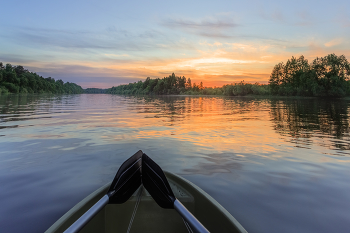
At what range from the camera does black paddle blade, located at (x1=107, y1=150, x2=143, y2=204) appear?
9.69 feet

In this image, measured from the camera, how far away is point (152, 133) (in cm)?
1067

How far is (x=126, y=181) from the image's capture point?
10.0ft

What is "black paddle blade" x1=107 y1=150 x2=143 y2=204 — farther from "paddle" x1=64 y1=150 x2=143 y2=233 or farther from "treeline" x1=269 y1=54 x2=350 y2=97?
"treeline" x1=269 y1=54 x2=350 y2=97

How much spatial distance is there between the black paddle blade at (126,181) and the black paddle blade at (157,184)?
11 cm

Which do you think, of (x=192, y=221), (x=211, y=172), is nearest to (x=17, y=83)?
(x=211, y=172)

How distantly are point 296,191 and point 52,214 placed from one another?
15.7 feet

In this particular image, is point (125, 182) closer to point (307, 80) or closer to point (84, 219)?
point (84, 219)

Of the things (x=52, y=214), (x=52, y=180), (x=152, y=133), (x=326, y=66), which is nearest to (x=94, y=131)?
(x=152, y=133)

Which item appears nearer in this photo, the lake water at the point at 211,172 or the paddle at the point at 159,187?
the paddle at the point at 159,187

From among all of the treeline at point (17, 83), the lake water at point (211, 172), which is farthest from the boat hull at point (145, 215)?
the treeline at point (17, 83)

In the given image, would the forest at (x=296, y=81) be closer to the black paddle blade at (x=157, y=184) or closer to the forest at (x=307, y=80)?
the forest at (x=307, y=80)

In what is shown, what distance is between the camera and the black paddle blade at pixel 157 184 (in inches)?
111

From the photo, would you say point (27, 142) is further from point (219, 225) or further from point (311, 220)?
point (311, 220)

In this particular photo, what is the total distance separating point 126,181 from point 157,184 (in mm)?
455
